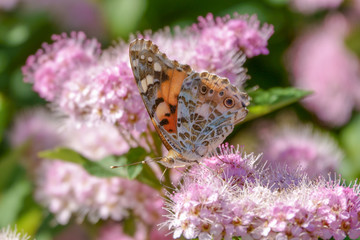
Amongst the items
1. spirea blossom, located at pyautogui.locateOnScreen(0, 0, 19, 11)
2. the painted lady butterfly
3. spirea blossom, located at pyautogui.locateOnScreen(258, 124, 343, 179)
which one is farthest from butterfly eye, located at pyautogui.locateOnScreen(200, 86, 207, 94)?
spirea blossom, located at pyautogui.locateOnScreen(0, 0, 19, 11)

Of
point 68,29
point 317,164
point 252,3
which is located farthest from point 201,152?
point 68,29

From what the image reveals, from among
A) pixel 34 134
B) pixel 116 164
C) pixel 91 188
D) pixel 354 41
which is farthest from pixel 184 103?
pixel 354 41

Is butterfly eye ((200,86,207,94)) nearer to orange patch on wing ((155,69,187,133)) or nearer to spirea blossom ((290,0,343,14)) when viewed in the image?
orange patch on wing ((155,69,187,133))

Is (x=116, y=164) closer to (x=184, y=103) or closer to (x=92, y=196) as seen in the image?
(x=184, y=103)

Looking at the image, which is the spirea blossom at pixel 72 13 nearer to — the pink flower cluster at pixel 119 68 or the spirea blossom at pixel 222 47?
the pink flower cluster at pixel 119 68

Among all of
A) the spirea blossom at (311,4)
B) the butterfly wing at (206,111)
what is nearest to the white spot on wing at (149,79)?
the butterfly wing at (206,111)

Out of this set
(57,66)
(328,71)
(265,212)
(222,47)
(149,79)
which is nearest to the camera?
(265,212)
